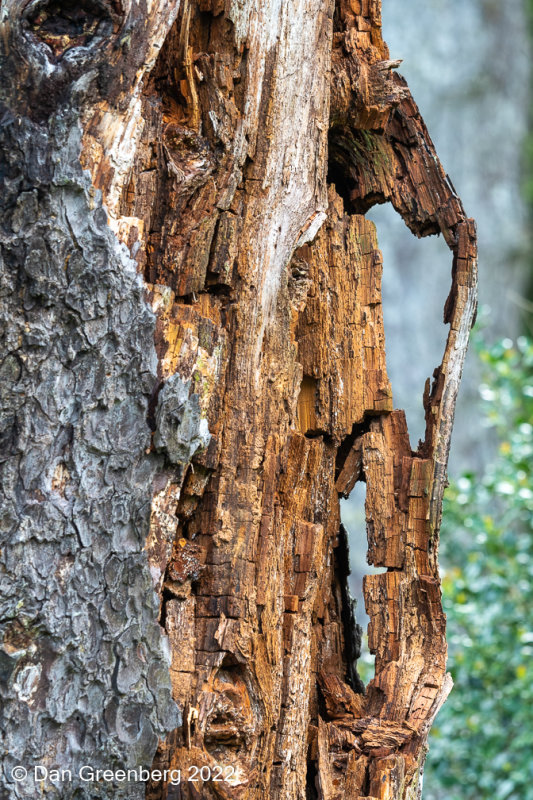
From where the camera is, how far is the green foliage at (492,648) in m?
2.64

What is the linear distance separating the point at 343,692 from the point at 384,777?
0.16 meters

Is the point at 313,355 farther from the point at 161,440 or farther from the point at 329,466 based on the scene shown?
the point at 161,440

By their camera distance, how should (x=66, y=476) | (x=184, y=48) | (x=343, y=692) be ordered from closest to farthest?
(x=66, y=476) < (x=184, y=48) < (x=343, y=692)

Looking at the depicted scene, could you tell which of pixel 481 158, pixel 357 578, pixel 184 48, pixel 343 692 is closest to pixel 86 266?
pixel 184 48

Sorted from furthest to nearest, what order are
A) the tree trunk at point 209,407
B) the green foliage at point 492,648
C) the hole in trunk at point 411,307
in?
the hole in trunk at point 411,307 < the green foliage at point 492,648 < the tree trunk at point 209,407

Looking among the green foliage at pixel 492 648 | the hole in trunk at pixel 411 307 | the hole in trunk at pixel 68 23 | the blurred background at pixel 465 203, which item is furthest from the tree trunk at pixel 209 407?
the hole in trunk at pixel 411 307

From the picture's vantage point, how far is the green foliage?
2.64 metres

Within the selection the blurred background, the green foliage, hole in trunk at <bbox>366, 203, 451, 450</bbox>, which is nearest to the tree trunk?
the green foliage

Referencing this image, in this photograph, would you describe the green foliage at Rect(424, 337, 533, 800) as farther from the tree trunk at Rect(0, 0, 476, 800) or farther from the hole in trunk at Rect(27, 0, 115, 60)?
the hole in trunk at Rect(27, 0, 115, 60)

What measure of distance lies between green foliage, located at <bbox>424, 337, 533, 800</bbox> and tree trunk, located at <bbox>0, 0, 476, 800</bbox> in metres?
1.35

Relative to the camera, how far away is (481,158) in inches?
194

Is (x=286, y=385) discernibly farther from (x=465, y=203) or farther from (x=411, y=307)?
(x=465, y=203)

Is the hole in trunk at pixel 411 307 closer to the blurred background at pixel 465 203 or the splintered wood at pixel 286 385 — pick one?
the blurred background at pixel 465 203

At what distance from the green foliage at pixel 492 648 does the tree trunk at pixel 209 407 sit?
1.35 metres
